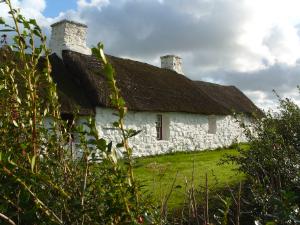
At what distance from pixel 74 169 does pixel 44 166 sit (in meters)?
0.16

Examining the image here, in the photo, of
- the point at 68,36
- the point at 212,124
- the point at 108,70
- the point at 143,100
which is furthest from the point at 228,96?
the point at 108,70

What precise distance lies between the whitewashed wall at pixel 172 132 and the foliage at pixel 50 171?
12.0 m

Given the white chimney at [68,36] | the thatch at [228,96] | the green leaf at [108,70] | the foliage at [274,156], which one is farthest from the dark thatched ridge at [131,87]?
the green leaf at [108,70]

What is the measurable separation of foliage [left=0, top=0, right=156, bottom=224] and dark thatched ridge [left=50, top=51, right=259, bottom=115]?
36.3 feet

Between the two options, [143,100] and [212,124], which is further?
[212,124]

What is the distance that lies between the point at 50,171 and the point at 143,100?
14739mm

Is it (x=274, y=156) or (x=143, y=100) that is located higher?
(x=143, y=100)

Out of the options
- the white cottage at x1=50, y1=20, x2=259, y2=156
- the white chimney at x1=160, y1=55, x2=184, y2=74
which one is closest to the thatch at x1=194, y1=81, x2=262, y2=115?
the white chimney at x1=160, y1=55, x2=184, y2=74

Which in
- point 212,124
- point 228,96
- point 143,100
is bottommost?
point 212,124

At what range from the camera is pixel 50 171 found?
222 centimetres

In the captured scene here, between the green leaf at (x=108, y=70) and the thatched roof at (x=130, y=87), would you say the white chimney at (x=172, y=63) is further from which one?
the green leaf at (x=108, y=70)

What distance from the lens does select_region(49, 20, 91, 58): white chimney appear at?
1662 centimetres

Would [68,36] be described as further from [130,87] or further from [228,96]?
[228,96]

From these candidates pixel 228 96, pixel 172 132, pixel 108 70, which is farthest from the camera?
pixel 228 96
